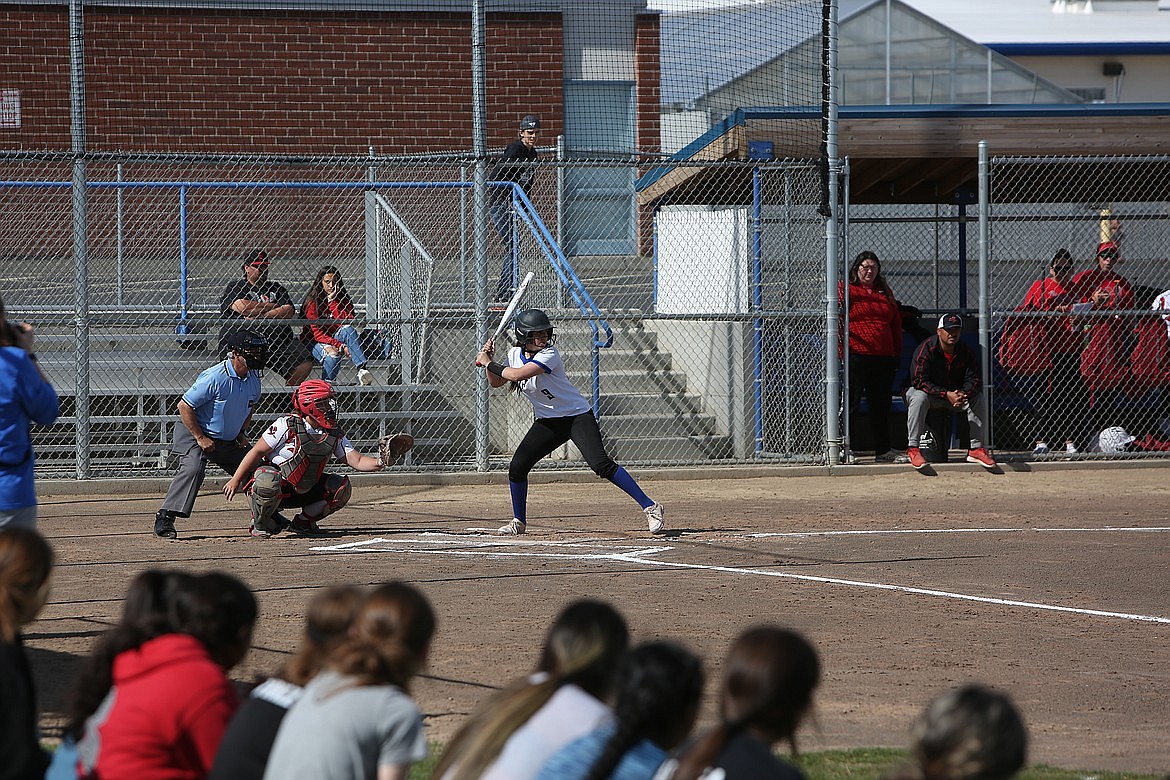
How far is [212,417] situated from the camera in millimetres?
10633

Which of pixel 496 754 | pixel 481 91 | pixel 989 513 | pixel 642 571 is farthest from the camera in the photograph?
pixel 481 91

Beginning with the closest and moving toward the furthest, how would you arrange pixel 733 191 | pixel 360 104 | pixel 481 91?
pixel 481 91, pixel 733 191, pixel 360 104

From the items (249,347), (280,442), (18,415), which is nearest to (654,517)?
(280,442)

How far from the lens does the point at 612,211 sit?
728 inches

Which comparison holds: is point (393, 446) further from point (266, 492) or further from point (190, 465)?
point (190, 465)

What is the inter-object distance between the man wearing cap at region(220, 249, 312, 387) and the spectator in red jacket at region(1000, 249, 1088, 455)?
7655 mm

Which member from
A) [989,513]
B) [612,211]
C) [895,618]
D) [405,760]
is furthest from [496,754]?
[612,211]

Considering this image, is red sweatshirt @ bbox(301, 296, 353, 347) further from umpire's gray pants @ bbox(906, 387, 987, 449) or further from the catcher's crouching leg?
umpire's gray pants @ bbox(906, 387, 987, 449)

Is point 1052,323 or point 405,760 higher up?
point 1052,323

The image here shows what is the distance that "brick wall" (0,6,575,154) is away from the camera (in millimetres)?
20266

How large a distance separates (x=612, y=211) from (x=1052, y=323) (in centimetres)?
629

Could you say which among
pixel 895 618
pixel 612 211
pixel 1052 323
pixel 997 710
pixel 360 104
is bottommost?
pixel 895 618

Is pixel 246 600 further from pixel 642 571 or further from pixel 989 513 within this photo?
pixel 989 513

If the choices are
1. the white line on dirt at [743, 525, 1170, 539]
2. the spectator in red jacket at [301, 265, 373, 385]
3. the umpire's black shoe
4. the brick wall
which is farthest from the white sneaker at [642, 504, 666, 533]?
the brick wall
